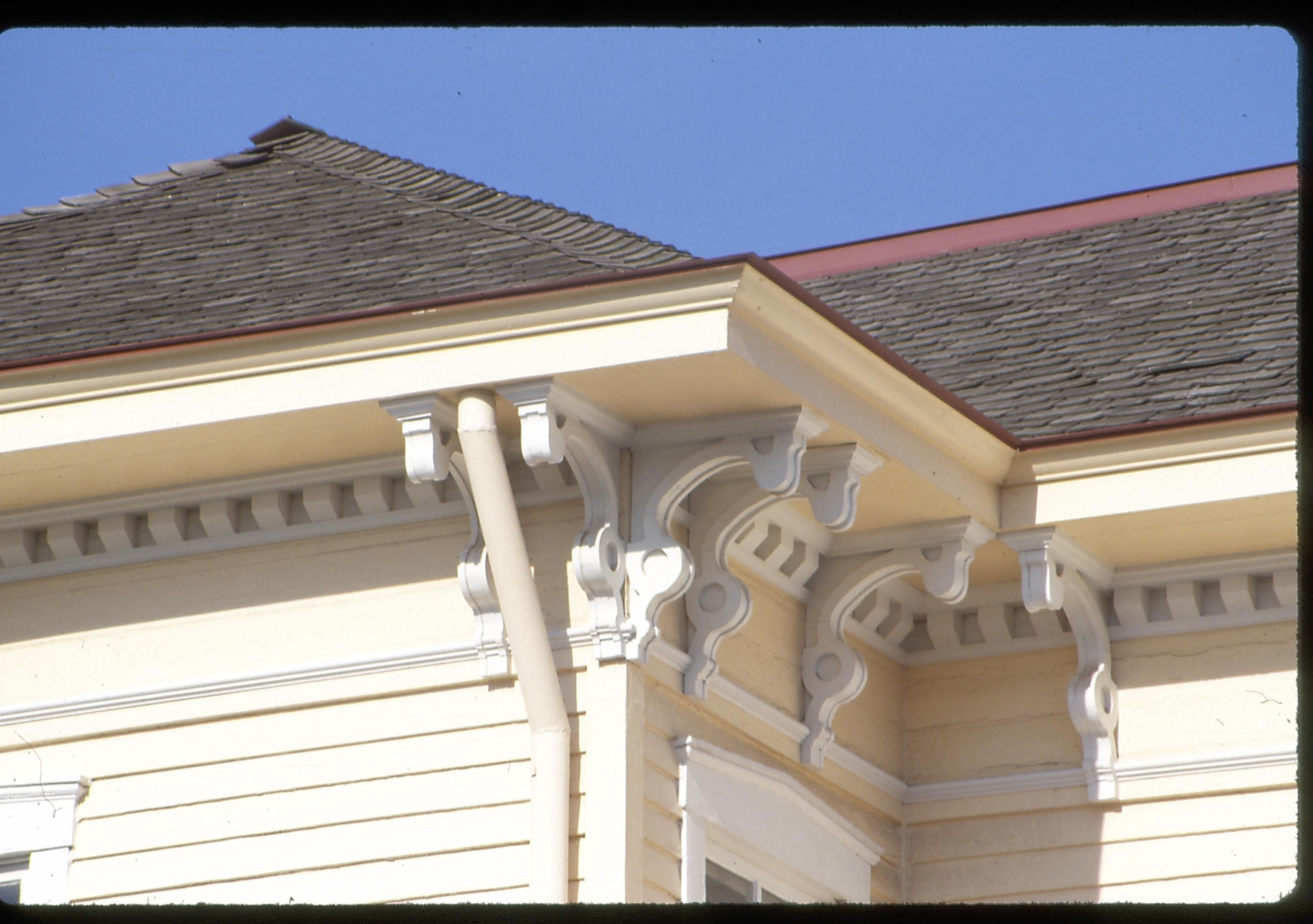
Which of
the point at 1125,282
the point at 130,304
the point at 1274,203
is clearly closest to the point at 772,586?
the point at 130,304

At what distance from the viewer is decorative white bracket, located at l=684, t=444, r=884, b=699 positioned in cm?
640

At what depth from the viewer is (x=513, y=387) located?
594 cm

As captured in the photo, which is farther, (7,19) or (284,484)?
(284,484)

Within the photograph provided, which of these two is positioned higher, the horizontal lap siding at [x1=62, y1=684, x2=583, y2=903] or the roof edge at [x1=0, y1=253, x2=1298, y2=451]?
the roof edge at [x1=0, y1=253, x2=1298, y2=451]

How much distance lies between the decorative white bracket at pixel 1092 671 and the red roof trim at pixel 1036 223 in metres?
3.89

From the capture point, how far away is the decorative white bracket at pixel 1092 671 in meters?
7.26

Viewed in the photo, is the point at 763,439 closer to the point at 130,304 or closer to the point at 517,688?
the point at 517,688

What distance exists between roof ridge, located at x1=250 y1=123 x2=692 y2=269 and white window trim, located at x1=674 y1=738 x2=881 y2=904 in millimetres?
1865

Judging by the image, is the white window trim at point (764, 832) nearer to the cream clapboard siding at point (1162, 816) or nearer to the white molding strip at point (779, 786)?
the white molding strip at point (779, 786)

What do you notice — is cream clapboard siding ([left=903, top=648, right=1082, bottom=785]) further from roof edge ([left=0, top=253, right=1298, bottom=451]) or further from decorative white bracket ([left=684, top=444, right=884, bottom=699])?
decorative white bracket ([left=684, top=444, right=884, bottom=699])

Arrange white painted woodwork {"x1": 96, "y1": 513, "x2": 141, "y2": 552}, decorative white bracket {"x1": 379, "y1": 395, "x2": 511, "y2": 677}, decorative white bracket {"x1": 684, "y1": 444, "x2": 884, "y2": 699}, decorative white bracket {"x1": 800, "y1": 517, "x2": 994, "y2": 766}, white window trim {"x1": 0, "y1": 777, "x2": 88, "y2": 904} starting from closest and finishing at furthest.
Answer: decorative white bracket {"x1": 379, "y1": 395, "x2": 511, "y2": 677} → decorative white bracket {"x1": 684, "y1": 444, "x2": 884, "y2": 699} → white window trim {"x1": 0, "y1": 777, "x2": 88, "y2": 904} → white painted woodwork {"x1": 96, "y1": 513, "x2": 141, "y2": 552} → decorative white bracket {"x1": 800, "y1": 517, "x2": 994, "y2": 766}

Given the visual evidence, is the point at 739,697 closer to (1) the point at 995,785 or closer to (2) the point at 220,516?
(1) the point at 995,785

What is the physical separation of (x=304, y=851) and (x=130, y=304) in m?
2.51

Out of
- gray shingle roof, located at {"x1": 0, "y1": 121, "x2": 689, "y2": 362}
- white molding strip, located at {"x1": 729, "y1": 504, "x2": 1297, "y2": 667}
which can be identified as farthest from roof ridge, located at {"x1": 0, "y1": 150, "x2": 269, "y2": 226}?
white molding strip, located at {"x1": 729, "y1": 504, "x2": 1297, "y2": 667}
